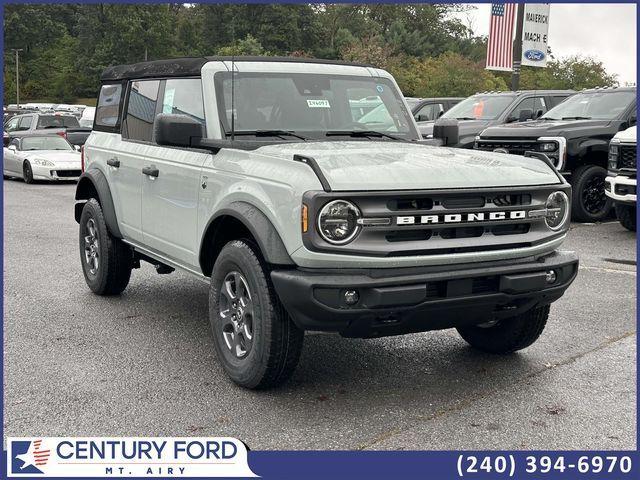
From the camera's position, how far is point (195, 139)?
5.18m

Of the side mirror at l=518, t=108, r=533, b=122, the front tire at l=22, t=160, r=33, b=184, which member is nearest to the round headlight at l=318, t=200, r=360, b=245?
the side mirror at l=518, t=108, r=533, b=122

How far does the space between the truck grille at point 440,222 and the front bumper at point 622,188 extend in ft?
19.7

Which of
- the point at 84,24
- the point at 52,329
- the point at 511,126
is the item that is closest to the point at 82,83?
the point at 84,24

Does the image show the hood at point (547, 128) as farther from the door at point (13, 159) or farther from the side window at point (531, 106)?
the door at point (13, 159)

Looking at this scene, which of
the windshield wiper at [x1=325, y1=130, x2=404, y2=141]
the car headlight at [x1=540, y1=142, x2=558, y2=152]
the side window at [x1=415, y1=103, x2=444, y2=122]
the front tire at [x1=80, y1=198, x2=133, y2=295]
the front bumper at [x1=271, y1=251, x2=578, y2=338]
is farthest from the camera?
the side window at [x1=415, y1=103, x2=444, y2=122]

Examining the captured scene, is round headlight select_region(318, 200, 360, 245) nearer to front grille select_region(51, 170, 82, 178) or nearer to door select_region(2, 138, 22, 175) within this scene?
front grille select_region(51, 170, 82, 178)

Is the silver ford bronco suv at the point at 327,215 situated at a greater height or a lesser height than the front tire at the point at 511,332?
→ greater

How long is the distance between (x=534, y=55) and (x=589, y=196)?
35.4 ft

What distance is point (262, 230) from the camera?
169 inches

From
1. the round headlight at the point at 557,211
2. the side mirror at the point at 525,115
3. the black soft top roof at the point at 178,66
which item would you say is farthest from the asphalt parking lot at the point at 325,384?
the side mirror at the point at 525,115

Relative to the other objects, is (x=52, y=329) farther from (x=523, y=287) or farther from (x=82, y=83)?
(x=82, y=83)

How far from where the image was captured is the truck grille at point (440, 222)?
4061 mm

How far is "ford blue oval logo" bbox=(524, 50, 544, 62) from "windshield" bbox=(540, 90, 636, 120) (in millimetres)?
8776

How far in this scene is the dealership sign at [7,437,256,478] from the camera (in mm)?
3709
